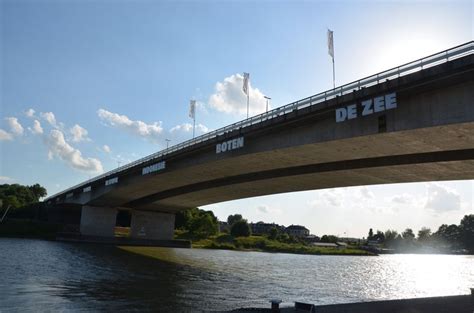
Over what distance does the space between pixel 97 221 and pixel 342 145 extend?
58.9 metres

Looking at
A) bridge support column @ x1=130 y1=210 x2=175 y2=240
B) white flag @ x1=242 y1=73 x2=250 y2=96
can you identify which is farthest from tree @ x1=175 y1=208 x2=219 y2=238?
white flag @ x1=242 y1=73 x2=250 y2=96

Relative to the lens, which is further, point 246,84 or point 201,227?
point 201,227

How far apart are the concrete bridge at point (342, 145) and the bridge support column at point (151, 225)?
17321mm

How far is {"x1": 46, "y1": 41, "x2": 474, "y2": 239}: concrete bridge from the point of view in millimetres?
22453

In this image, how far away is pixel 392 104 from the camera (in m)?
23.8

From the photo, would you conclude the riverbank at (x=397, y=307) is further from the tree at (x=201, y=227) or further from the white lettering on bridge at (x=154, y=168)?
the tree at (x=201, y=227)

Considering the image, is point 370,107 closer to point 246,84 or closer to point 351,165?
point 351,165

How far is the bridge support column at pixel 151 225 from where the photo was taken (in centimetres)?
7844

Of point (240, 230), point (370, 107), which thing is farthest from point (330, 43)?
point (240, 230)

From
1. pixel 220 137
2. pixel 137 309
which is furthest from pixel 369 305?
pixel 220 137

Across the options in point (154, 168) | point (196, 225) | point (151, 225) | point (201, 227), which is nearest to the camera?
point (154, 168)

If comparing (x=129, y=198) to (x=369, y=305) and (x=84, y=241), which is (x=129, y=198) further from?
(x=369, y=305)

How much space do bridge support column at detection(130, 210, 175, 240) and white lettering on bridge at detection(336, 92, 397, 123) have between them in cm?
6005

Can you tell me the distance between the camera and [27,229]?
82.2 meters
